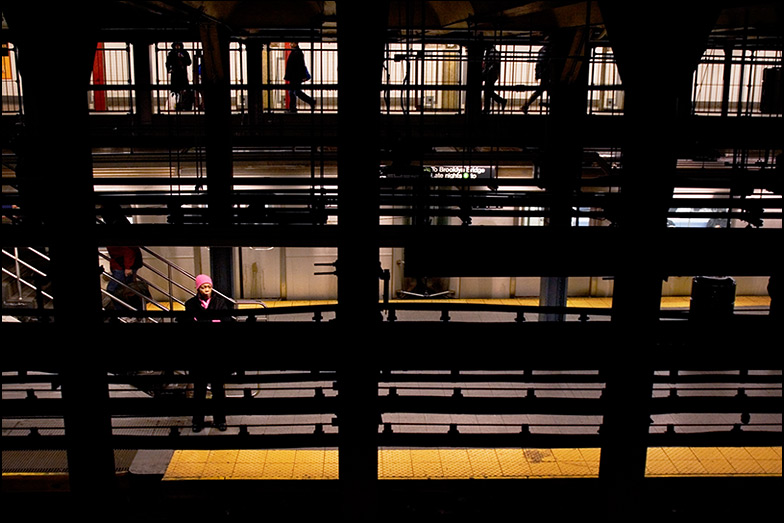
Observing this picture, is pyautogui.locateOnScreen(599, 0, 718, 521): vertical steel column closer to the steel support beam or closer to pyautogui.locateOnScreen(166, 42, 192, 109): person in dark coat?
the steel support beam

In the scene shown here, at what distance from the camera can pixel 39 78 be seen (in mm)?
2439

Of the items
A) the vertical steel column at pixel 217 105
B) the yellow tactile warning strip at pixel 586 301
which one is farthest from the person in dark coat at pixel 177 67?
the yellow tactile warning strip at pixel 586 301

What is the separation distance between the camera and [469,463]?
611cm

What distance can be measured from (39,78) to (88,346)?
0.92 metres

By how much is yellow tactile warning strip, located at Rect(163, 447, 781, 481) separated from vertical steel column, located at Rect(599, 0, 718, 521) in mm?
3351

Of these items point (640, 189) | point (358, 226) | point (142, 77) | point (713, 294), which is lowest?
point (713, 294)

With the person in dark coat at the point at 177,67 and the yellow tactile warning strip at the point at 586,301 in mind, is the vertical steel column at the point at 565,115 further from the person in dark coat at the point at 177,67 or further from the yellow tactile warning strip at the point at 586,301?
the yellow tactile warning strip at the point at 586,301

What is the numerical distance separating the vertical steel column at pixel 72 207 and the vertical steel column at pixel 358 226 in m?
0.86

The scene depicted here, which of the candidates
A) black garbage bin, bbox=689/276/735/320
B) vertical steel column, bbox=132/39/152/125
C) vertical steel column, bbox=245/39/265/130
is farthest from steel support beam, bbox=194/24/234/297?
black garbage bin, bbox=689/276/735/320

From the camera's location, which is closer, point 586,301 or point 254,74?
point 254,74

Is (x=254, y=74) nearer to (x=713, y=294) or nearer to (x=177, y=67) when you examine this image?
(x=177, y=67)

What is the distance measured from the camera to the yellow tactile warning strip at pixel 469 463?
233 inches

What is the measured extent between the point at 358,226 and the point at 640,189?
40.6 inches

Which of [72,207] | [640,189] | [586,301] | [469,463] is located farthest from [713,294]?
[72,207]
